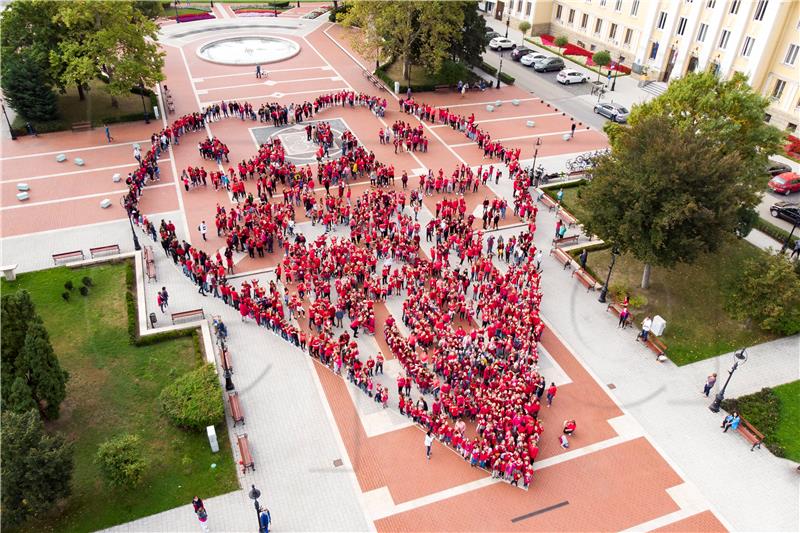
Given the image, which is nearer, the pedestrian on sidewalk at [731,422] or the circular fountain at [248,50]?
the pedestrian on sidewalk at [731,422]

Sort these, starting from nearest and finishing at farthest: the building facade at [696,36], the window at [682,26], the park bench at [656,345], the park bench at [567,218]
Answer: the park bench at [656,345]
the park bench at [567,218]
the building facade at [696,36]
the window at [682,26]

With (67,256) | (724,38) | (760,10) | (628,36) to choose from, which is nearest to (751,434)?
(67,256)

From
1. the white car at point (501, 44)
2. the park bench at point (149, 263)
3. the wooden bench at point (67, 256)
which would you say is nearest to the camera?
the park bench at point (149, 263)

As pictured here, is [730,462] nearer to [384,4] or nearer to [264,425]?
[264,425]

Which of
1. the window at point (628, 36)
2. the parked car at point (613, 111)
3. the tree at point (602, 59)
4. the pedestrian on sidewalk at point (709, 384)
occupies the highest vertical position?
the window at point (628, 36)

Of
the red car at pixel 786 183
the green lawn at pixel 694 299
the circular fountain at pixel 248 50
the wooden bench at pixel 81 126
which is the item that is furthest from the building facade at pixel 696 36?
the wooden bench at pixel 81 126

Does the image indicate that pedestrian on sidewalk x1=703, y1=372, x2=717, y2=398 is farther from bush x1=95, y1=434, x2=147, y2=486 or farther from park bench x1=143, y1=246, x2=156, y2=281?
park bench x1=143, y1=246, x2=156, y2=281

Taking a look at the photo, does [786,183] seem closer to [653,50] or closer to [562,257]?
[562,257]

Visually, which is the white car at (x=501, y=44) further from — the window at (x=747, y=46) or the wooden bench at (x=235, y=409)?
the wooden bench at (x=235, y=409)
